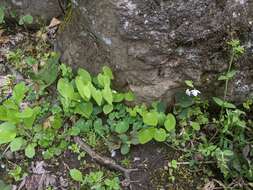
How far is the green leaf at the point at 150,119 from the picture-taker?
2984mm

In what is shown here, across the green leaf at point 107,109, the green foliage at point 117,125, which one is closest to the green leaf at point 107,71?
the green foliage at point 117,125

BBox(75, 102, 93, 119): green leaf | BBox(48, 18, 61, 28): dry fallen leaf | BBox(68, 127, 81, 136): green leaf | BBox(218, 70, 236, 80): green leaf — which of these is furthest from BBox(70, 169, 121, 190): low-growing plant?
BBox(48, 18, 61, 28): dry fallen leaf

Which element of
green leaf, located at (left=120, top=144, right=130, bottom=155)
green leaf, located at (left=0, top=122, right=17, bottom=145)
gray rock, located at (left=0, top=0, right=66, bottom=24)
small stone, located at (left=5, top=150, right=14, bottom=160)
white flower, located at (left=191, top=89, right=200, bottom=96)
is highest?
gray rock, located at (left=0, top=0, right=66, bottom=24)

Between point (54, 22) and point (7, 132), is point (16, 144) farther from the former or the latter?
point (54, 22)

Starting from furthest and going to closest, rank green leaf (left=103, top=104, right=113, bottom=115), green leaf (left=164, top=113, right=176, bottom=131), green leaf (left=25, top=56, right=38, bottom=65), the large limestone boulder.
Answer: green leaf (left=25, top=56, right=38, bottom=65) < green leaf (left=103, top=104, right=113, bottom=115) < green leaf (left=164, top=113, right=176, bottom=131) < the large limestone boulder

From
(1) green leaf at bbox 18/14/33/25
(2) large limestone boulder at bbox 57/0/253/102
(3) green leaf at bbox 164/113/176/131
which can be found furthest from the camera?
(1) green leaf at bbox 18/14/33/25

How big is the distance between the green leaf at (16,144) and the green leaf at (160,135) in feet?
3.26

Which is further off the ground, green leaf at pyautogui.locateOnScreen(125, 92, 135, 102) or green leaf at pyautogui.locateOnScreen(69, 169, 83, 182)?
green leaf at pyautogui.locateOnScreen(125, 92, 135, 102)

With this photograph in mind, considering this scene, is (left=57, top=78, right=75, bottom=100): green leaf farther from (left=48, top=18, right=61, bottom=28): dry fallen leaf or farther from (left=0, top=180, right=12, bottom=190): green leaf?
(left=48, top=18, right=61, bottom=28): dry fallen leaf

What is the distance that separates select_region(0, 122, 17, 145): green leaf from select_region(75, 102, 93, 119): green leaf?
494 millimetres

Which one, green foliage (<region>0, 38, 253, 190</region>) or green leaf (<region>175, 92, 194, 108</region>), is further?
green leaf (<region>175, 92, 194, 108</region>)

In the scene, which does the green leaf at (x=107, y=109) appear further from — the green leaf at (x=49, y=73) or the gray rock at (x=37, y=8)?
the gray rock at (x=37, y=8)

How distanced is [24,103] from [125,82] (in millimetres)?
889

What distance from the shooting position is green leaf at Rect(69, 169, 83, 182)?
9.78ft
